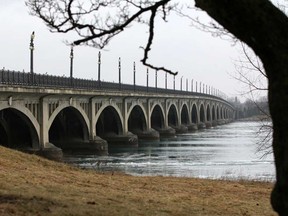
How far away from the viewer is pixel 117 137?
59.3 metres

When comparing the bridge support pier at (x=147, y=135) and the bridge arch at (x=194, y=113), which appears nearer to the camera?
the bridge support pier at (x=147, y=135)

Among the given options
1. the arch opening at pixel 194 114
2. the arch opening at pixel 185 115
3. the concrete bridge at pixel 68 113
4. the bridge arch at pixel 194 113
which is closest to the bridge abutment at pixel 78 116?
the concrete bridge at pixel 68 113

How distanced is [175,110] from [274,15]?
296 ft

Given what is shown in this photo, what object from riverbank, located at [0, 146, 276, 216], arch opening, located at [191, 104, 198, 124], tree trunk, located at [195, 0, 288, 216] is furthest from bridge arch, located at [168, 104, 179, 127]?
tree trunk, located at [195, 0, 288, 216]

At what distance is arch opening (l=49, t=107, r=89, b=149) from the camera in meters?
49.0

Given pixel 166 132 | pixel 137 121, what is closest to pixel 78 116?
pixel 137 121

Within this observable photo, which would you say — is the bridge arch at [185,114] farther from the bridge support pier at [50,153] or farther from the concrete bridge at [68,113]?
the bridge support pier at [50,153]

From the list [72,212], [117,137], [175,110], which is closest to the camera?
[72,212]

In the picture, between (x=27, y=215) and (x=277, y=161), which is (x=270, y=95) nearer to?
(x=277, y=161)

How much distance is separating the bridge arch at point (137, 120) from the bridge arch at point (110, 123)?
933 cm

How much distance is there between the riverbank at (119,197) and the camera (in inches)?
326

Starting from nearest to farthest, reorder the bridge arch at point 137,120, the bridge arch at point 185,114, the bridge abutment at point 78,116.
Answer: the bridge abutment at point 78,116
the bridge arch at point 137,120
the bridge arch at point 185,114

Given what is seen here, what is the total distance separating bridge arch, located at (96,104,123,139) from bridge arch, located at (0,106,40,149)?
18813 millimetres

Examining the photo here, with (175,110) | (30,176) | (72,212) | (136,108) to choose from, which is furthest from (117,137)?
(72,212)
